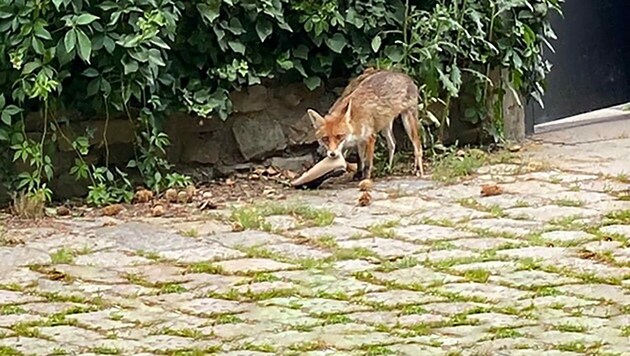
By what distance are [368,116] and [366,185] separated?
39 centimetres

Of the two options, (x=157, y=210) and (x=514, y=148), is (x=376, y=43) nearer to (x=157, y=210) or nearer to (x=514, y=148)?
(x=514, y=148)

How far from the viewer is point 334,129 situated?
6.39 metres

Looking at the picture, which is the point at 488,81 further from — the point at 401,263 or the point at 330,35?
the point at 401,263

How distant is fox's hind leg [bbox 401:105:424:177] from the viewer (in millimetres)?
6676

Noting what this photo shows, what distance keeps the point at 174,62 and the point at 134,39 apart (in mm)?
546

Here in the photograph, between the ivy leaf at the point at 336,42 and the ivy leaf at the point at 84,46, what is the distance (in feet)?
4.86

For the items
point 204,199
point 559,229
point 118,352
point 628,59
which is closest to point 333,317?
point 118,352

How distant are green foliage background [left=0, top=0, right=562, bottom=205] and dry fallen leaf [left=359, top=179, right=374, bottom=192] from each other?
27.1 inches

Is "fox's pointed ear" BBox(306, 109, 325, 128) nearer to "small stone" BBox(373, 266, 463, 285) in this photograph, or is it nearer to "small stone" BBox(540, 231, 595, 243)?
"small stone" BBox(540, 231, 595, 243)

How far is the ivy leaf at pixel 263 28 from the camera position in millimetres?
6500

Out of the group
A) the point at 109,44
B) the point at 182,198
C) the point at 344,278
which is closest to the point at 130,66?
the point at 109,44

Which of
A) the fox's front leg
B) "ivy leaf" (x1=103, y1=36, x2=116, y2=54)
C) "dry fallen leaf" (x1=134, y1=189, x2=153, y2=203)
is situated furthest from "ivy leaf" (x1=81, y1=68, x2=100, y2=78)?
→ the fox's front leg

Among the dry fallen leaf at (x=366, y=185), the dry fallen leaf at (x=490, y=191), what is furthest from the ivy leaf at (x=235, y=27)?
the dry fallen leaf at (x=490, y=191)

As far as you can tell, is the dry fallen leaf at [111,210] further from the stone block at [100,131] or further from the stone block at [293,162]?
the stone block at [293,162]
